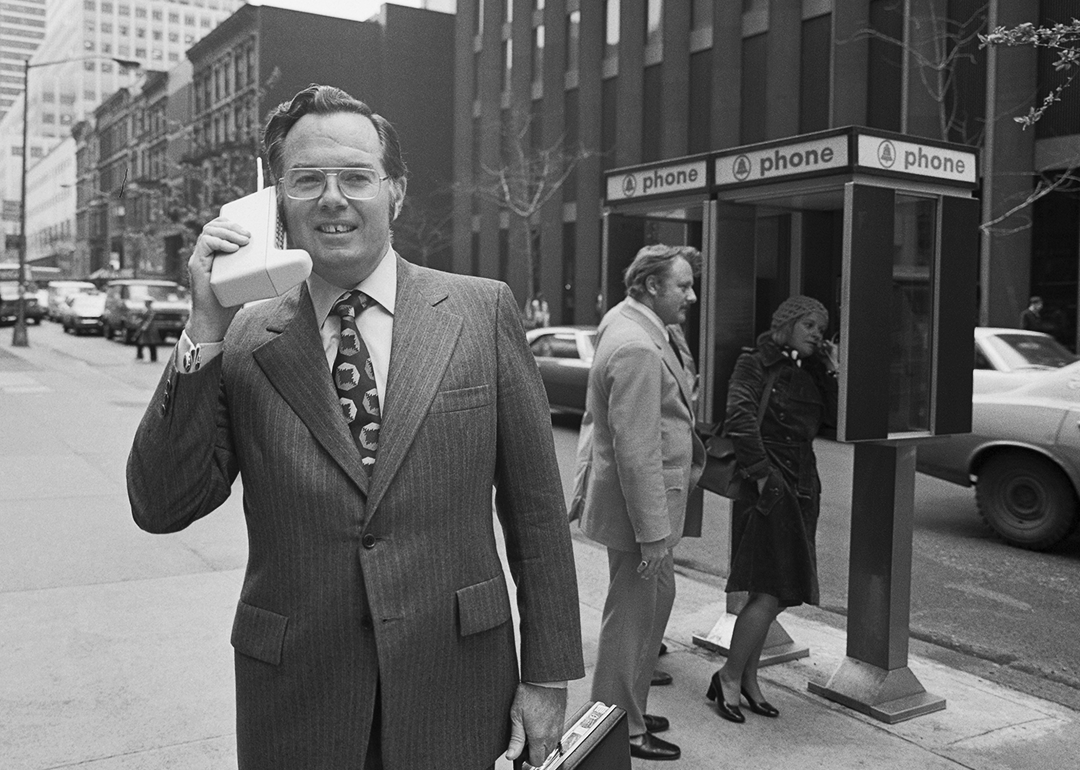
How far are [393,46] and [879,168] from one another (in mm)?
52982

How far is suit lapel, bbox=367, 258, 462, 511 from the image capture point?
207 centimetres

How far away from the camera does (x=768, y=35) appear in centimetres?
3072

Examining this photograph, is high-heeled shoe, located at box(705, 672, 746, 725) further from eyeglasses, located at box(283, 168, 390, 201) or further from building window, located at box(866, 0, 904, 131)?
building window, located at box(866, 0, 904, 131)

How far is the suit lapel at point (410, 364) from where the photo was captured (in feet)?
6.80

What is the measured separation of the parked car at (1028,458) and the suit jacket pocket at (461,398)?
651cm

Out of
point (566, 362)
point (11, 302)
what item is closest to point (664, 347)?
point (566, 362)

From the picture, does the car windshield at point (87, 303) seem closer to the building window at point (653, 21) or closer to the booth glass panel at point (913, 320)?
the building window at point (653, 21)

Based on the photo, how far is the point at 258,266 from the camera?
1.93m

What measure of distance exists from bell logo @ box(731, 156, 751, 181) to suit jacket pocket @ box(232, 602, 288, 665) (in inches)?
160

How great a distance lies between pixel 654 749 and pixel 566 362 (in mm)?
11187

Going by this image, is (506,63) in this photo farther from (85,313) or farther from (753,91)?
(85,313)

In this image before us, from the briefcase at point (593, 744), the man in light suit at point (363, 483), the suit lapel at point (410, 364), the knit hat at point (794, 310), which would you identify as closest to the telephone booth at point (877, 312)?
the knit hat at point (794, 310)

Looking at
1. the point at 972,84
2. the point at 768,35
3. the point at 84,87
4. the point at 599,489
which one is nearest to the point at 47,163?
the point at 84,87

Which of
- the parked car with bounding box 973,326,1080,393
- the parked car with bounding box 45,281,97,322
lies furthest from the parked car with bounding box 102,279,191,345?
the parked car with bounding box 973,326,1080,393
